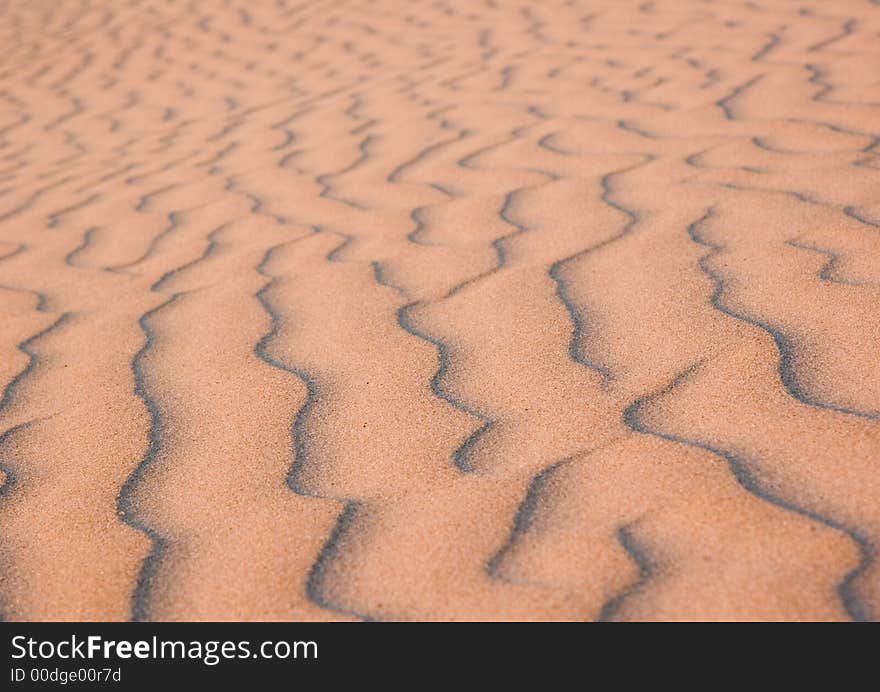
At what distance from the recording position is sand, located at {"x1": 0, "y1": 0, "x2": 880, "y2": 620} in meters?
1.29

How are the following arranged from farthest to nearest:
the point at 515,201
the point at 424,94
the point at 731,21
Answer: the point at 731,21
the point at 424,94
the point at 515,201

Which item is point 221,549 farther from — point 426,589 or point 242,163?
point 242,163

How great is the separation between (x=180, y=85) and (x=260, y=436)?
4272 millimetres

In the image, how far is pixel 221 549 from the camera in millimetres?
1392

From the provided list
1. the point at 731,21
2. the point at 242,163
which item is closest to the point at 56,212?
the point at 242,163

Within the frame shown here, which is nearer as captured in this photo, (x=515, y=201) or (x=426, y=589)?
(x=426, y=589)

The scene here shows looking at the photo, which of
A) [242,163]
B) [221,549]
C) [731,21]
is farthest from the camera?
[731,21]

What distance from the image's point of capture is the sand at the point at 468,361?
1291mm

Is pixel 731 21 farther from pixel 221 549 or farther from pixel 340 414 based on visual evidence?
pixel 221 549

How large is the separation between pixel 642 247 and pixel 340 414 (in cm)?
89

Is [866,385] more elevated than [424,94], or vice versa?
[866,385]

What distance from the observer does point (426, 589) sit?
1260mm

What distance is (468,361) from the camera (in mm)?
1866

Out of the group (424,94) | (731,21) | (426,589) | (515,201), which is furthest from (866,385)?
(731,21)
